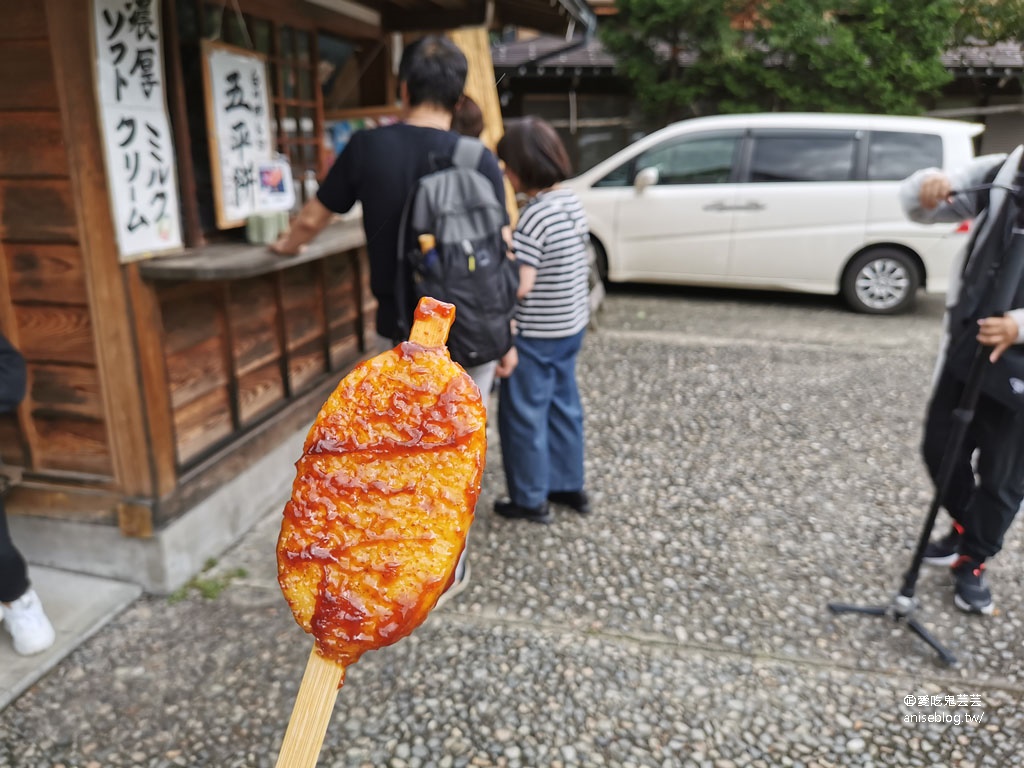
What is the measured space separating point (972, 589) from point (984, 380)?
96 centimetres

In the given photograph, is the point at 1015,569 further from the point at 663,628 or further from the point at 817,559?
the point at 663,628

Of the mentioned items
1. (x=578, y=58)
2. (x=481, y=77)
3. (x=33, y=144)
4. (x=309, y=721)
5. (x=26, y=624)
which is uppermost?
(x=578, y=58)

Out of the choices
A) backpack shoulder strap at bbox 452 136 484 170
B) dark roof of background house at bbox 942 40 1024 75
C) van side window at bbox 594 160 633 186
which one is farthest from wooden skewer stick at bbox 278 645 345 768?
dark roof of background house at bbox 942 40 1024 75

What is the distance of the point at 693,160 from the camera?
894 centimetres

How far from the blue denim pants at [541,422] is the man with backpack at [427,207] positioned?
72 cm

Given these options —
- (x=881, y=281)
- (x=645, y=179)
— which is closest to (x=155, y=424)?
(x=645, y=179)

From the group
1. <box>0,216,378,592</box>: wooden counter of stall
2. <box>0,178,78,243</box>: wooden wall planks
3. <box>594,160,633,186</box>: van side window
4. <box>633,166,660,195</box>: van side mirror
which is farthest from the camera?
<box>594,160,633,186</box>: van side window

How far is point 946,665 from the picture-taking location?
2871 mm

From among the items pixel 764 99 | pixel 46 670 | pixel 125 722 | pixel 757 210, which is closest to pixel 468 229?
pixel 125 722

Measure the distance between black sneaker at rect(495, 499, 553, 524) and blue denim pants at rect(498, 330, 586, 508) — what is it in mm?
38

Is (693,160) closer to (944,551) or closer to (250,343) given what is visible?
(944,551)

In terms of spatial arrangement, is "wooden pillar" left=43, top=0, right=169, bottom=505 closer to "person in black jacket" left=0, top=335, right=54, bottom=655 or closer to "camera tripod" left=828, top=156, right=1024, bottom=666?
"person in black jacket" left=0, top=335, right=54, bottom=655

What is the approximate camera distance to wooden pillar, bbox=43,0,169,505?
2641 mm

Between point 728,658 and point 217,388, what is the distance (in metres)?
2.55
